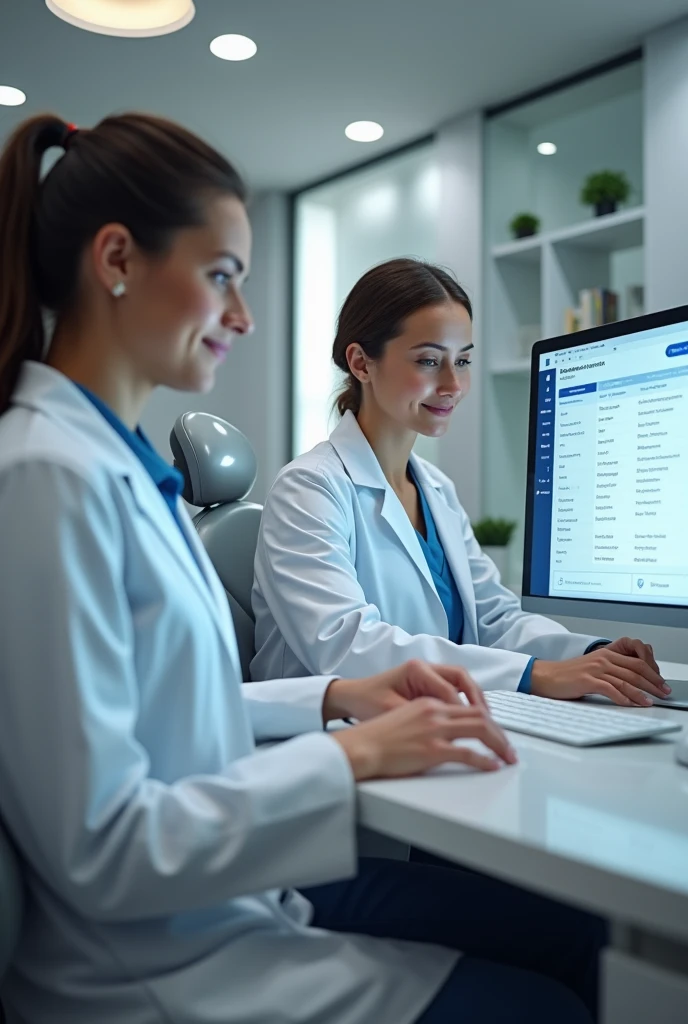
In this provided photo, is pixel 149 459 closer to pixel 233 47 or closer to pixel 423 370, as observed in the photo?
pixel 423 370

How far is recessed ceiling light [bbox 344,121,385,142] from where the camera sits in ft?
14.6

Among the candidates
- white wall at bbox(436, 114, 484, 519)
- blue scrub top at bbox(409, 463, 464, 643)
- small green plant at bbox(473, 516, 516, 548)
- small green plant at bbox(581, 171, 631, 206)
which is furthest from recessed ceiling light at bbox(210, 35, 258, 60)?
blue scrub top at bbox(409, 463, 464, 643)

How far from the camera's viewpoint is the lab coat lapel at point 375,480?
1658 millimetres

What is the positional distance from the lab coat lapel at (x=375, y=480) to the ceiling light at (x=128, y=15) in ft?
7.63

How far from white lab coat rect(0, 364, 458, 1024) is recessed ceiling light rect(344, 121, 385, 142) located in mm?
4014

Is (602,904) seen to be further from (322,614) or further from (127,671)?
(322,614)

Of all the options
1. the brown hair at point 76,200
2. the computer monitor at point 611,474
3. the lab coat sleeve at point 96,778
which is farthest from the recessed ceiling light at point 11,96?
the lab coat sleeve at point 96,778

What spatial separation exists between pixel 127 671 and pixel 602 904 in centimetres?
38

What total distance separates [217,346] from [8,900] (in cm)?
51

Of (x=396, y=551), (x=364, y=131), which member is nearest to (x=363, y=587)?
(x=396, y=551)

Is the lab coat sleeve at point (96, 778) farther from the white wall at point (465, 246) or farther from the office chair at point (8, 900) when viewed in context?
the white wall at point (465, 246)

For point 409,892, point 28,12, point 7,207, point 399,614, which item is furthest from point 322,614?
point 28,12

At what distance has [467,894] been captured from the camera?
1.01m

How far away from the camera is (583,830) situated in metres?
0.69
